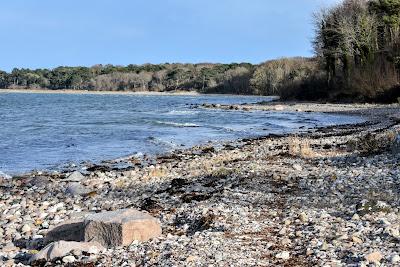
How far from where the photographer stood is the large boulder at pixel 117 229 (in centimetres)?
680

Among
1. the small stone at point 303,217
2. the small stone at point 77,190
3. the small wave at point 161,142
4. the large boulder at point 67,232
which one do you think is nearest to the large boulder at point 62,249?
the large boulder at point 67,232

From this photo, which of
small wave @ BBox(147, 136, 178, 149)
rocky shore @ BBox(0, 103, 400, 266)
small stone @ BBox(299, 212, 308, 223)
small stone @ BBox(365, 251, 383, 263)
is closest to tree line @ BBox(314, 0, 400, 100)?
small wave @ BBox(147, 136, 178, 149)

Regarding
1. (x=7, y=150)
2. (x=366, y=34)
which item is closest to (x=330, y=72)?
(x=366, y=34)

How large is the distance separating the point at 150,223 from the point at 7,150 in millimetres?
17757

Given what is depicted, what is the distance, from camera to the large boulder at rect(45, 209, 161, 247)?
6801 mm

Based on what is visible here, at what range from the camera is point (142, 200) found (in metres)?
10.3

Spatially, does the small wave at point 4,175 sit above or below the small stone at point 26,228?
below

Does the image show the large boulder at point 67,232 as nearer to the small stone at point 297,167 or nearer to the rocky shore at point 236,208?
the rocky shore at point 236,208

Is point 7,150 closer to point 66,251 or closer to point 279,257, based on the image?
point 66,251

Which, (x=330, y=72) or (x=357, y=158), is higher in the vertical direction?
(x=330, y=72)

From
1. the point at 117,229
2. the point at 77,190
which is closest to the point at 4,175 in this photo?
the point at 77,190

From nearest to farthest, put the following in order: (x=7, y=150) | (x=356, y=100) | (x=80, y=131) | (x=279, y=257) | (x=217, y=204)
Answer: (x=279, y=257), (x=217, y=204), (x=7, y=150), (x=80, y=131), (x=356, y=100)

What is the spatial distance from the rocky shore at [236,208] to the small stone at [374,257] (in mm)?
24

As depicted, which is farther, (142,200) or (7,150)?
(7,150)
